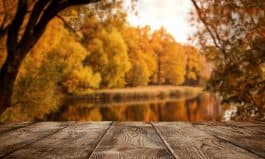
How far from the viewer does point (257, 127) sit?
133 inches

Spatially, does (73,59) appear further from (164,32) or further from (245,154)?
(164,32)

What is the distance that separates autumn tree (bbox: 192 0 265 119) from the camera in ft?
29.1

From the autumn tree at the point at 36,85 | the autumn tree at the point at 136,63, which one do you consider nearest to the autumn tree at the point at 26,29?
the autumn tree at the point at 36,85

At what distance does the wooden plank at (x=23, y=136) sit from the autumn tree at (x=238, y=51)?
6.48m

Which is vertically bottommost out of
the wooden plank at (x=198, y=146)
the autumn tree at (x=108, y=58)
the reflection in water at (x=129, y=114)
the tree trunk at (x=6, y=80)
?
the reflection in water at (x=129, y=114)

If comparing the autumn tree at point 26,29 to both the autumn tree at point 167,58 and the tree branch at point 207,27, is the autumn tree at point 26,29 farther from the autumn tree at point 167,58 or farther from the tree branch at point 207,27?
the autumn tree at point 167,58

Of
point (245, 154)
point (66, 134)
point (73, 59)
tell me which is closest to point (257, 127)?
point (245, 154)

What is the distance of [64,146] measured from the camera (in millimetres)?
2361

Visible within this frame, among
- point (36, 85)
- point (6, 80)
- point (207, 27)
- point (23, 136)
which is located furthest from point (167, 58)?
point (23, 136)

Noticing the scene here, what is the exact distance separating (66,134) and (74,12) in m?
7.83

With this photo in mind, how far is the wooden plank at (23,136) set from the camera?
2.37m

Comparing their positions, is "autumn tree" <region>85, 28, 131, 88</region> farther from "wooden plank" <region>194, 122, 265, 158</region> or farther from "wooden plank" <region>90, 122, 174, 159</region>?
"wooden plank" <region>90, 122, 174, 159</region>

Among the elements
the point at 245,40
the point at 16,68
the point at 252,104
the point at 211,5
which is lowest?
the point at 252,104

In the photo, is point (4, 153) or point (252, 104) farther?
point (252, 104)
